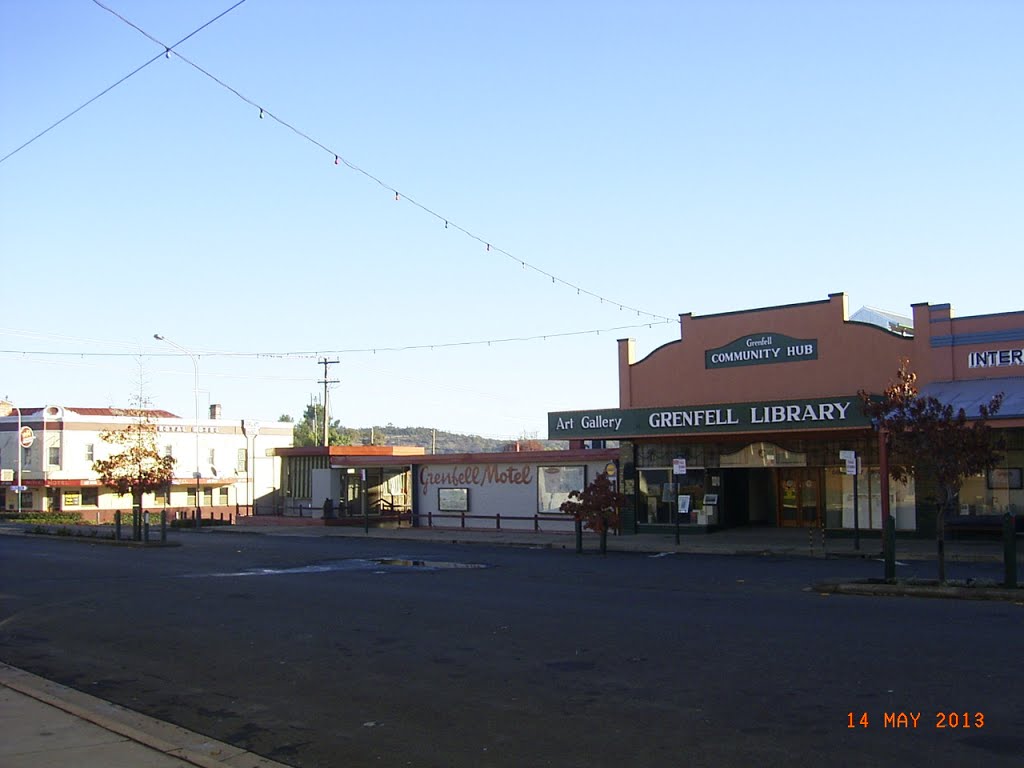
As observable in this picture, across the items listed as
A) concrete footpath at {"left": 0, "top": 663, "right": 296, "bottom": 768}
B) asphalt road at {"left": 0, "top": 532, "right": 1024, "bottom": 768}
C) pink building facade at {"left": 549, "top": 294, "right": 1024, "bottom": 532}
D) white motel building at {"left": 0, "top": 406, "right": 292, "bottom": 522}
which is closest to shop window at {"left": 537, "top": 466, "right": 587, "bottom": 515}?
pink building facade at {"left": 549, "top": 294, "right": 1024, "bottom": 532}

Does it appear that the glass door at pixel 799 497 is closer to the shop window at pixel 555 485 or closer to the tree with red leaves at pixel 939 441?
the shop window at pixel 555 485

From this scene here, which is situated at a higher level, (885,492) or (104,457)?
(104,457)

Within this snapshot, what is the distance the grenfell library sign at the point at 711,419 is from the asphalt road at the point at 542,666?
9808 millimetres

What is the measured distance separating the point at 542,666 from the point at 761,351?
23512 millimetres

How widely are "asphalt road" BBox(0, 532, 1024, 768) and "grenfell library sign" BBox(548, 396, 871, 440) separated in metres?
9.81

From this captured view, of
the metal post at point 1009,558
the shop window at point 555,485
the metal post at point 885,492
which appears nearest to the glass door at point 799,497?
the metal post at point 885,492

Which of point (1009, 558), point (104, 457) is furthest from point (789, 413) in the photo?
point (104, 457)

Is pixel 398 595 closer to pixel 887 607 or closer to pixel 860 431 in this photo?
pixel 887 607

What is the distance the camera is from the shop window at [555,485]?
37.8 metres

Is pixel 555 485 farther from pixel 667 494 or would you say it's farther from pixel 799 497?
pixel 799 497

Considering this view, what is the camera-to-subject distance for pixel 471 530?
38.8 m

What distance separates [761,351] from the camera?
3247cm

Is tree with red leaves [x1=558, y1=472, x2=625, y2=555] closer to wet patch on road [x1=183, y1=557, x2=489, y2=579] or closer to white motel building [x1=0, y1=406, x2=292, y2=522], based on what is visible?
wet patch on road [x1=183, y1=557, x2=489, y2=579]

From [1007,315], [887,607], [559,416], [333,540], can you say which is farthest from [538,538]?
[887,607]
